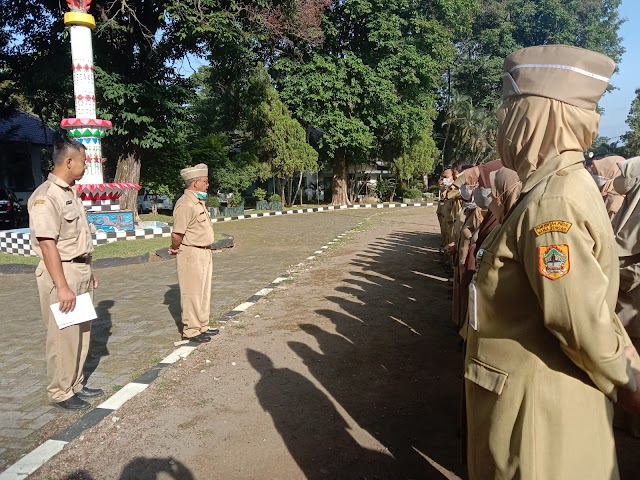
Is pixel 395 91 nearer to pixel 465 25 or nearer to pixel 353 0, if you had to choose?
pixel 353 0

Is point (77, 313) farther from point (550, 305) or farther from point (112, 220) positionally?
point (112, 220)

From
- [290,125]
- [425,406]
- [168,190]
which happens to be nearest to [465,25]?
[290,125]

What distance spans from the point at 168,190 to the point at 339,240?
38.8 feet

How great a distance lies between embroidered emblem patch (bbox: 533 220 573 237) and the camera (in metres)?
1.27

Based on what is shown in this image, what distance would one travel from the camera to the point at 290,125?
958 inches

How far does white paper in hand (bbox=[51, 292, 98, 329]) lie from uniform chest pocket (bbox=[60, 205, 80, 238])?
0.47m

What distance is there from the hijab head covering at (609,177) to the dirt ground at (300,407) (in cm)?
193

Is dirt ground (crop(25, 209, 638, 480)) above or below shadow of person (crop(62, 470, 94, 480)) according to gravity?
above

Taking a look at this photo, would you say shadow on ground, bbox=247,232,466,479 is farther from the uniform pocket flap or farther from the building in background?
the building in background

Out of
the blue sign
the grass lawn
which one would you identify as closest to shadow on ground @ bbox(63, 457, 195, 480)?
the grass lawn

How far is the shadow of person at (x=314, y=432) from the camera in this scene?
280 cm

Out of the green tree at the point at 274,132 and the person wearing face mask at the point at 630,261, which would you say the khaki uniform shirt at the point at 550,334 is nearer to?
the person wearing face mask at the point at 630,261

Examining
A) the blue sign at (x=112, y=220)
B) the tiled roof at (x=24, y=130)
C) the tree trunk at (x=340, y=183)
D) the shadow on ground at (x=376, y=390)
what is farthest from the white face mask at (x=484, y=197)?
the tiled roof at (x=24, y=130)

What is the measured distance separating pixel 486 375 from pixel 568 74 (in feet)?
3.07
